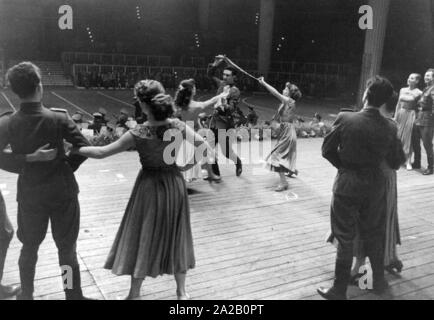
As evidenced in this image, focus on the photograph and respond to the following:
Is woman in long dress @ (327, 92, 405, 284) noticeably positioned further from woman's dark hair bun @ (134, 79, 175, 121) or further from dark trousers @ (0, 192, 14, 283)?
dark trousers @ (0, 192, 14, 283)

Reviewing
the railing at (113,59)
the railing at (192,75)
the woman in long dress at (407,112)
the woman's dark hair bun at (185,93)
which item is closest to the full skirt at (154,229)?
the woman's dark hair bun at (185,93)

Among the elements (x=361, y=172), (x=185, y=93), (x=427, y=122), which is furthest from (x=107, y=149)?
(x=427, y=122)

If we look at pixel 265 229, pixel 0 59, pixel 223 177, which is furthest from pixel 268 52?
pixel 265 229

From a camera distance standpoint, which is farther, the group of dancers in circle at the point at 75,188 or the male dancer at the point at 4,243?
the male dancer at the point at 4,243

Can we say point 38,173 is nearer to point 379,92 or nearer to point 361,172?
point 361,172

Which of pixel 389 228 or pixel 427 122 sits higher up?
pixel 427 122

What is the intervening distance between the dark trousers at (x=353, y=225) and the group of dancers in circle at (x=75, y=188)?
1.15 meters

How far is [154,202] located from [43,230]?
2.44 ft

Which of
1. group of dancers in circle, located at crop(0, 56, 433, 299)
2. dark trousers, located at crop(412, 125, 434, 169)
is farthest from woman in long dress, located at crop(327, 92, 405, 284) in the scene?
dark trousers, located at crop(412, 125, 434, 169)

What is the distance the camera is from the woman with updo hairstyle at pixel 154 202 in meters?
2.95

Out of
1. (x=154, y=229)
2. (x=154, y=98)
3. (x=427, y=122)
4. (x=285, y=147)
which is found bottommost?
(x=285, y=147)

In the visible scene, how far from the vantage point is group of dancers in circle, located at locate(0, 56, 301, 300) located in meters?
Result: 2.80

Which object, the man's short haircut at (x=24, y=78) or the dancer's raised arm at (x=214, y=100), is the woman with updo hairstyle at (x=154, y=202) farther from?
the dancer's raised arm at (x=214, y=100)

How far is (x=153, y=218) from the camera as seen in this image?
9.83 ft
